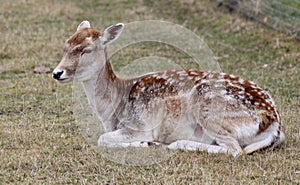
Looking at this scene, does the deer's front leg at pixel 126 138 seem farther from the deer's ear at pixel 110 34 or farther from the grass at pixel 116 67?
the deer's ear at pixel 110 34

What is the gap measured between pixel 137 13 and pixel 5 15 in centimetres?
280

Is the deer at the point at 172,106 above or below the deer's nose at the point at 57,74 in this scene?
below

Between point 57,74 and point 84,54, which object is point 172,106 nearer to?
point 84,54

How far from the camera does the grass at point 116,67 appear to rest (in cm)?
546

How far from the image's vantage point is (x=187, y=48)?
37.9 feet

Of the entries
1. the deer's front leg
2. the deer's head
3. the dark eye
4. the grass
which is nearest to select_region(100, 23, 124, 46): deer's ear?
the deer's head

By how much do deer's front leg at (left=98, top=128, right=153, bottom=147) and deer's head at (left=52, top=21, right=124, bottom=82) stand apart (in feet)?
2.09

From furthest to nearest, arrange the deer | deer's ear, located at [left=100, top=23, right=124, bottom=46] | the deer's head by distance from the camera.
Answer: deer's ear, located at [left=100, top=23, right=124, bottom=46]
the deer's head
the deer

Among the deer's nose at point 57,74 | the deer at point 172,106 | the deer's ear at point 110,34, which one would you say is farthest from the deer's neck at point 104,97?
the deer's nose at point 57,74

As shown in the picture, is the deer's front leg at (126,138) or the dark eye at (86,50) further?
the dark eye at (86,50)

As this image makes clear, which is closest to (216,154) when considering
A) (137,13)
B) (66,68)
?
(66,68)

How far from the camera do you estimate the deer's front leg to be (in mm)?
6324

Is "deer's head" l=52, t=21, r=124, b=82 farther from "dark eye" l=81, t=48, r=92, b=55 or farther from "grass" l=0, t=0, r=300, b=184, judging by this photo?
"grass" l=0, t=0, r=300, b=184

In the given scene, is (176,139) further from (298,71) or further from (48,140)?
(298,71)
